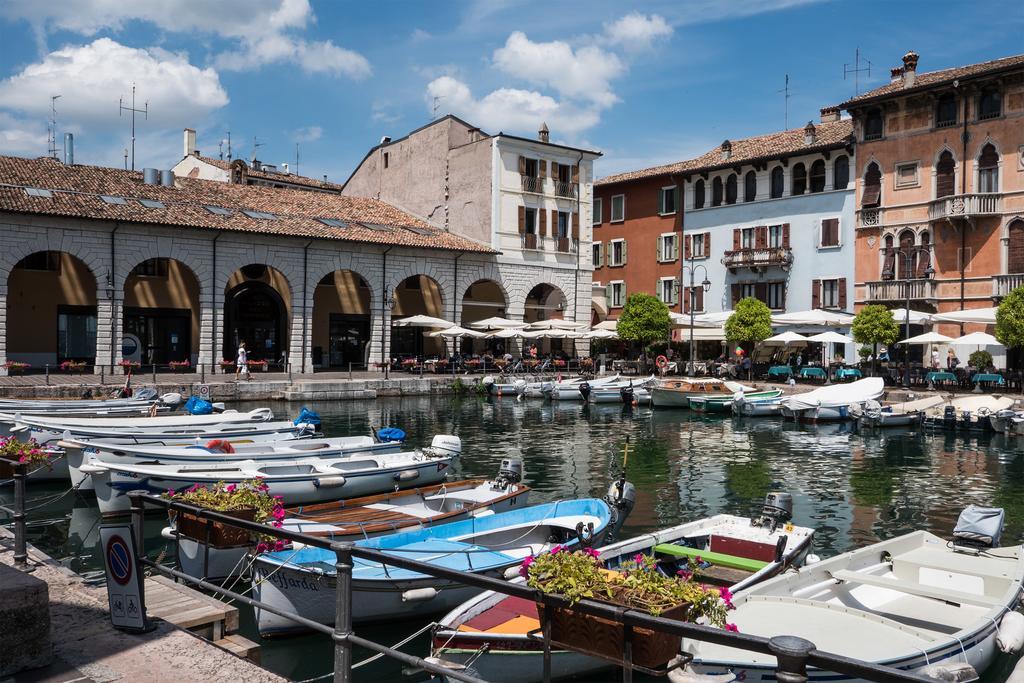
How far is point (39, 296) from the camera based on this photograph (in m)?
38.2

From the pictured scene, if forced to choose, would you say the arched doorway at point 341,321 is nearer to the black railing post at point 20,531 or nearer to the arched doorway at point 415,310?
the arched doorway at point 415,310

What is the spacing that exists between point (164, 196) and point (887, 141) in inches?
1444

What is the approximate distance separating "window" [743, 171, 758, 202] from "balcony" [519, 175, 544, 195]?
1234cm

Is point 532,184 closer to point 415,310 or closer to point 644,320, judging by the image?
point 415,310

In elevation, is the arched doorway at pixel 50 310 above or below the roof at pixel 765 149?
below

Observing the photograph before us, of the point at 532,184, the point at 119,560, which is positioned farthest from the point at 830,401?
the point at 119,560

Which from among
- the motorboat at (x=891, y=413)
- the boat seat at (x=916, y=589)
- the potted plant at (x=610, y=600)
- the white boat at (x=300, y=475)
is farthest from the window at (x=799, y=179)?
the potted plant at (x=610, y=600)

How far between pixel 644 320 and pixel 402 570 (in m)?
36.6

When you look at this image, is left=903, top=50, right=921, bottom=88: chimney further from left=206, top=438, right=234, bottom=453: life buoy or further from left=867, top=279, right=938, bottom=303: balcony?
left=206, top=438, right=234, bottom=453: life buoy

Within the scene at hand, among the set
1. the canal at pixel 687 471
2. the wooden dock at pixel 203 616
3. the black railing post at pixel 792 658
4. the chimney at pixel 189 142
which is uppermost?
the chimney at pixel 189 142

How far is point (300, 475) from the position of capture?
15.8 meters

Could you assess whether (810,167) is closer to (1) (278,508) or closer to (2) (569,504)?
(2) (569,504)

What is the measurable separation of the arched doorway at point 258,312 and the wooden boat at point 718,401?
2050cm

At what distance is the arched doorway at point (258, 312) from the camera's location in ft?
143
